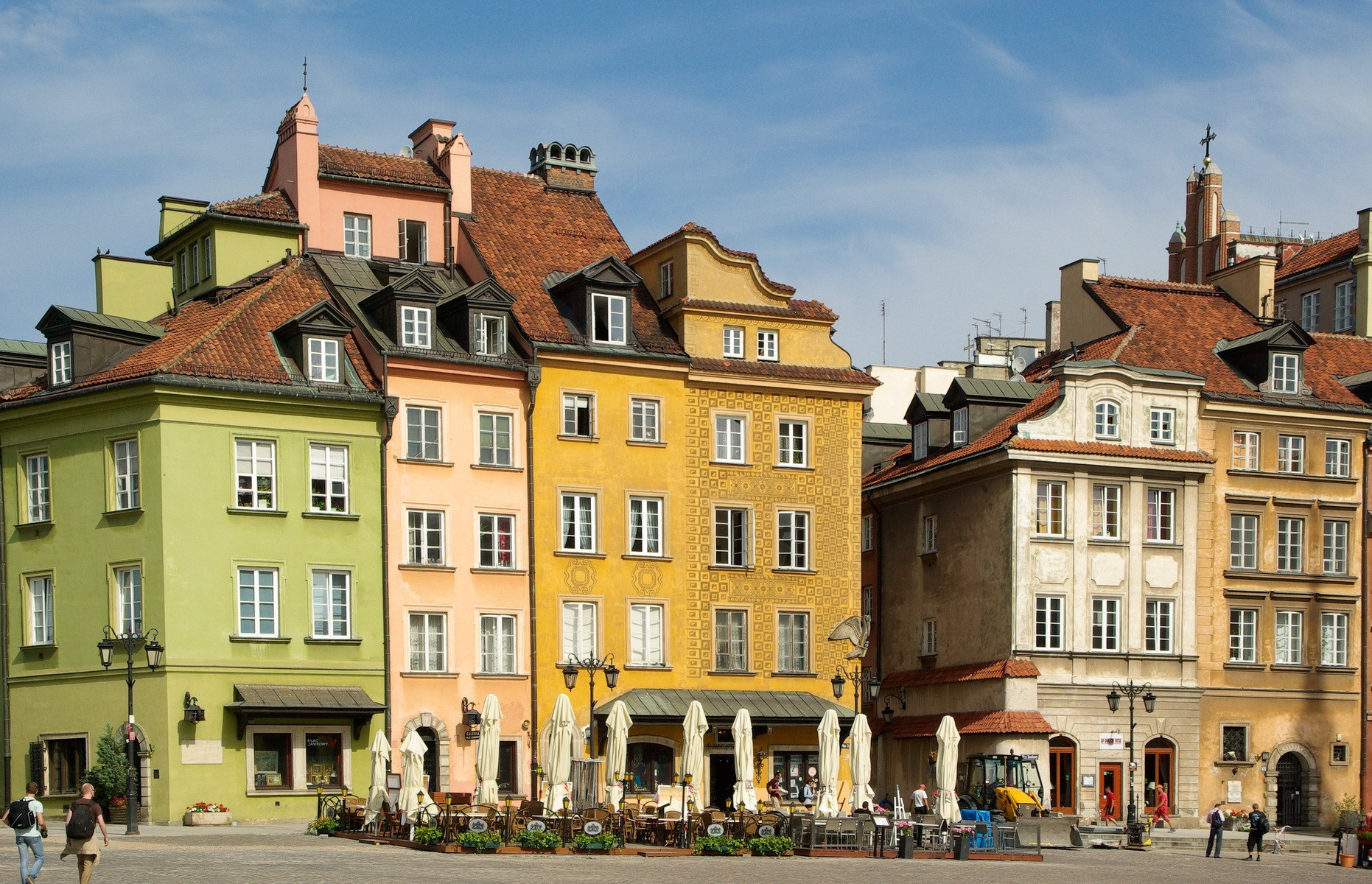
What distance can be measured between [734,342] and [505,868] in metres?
25.5

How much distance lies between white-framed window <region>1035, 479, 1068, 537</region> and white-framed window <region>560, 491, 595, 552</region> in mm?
13982

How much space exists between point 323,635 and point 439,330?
9273mm

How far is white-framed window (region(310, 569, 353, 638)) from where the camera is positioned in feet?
164

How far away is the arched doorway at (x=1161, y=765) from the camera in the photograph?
59000 mm

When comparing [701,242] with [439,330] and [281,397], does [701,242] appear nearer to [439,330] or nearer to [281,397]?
[439,330]

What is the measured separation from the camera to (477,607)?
5188 centimetres

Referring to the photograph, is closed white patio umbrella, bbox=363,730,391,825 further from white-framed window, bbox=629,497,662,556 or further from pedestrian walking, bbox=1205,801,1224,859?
pedestrian walking, bbox=1205,801,1224,859

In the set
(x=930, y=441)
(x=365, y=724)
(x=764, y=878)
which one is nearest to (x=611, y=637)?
(x=365, y=724)

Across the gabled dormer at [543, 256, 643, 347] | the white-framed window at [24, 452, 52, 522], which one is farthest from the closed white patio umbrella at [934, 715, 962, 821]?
the white-framed window at [24, 452, 52, 522]

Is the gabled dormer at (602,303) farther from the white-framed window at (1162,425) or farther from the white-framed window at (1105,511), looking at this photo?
the white-framed window at (1162,425)

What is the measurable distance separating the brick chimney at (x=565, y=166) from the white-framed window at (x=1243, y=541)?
23138 millimetres

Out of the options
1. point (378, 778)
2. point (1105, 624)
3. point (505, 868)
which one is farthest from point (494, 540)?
point (1105, 624)

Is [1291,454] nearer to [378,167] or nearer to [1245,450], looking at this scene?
[1245,450]

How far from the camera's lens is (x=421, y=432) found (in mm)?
51875
